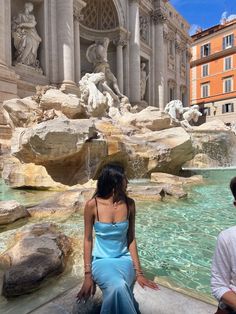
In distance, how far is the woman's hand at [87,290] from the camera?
1764mm

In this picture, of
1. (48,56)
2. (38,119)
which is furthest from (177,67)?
(38,119)

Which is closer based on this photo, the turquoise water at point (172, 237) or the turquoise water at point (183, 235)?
the turquoise water at point (172, 237)

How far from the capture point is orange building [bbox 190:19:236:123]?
3350 cm

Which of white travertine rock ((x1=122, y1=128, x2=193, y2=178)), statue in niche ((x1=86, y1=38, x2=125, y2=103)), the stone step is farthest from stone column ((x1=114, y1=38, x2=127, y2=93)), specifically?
white travertine rock ((x1=122, y1=128, x2=193, y2=178))

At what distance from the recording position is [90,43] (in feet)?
63.9

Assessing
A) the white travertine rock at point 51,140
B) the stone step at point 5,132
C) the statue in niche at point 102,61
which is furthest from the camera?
the statue in niche at point 102,61

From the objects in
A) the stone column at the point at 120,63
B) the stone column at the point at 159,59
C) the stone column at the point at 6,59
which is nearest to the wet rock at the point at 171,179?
the stone column at the point at 6,59

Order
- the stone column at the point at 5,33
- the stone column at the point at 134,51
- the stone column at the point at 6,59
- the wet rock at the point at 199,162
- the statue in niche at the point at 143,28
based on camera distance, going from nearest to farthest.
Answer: the stone column at the point at 6,59 < the stone column at the point at 5,33 < the wet rock at the point at 199,162 < the stone column at the point at 134,51 < the statue in niche at the point at 143,28

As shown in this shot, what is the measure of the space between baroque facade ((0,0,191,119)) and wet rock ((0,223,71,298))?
1006 centimetres

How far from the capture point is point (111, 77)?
1812cm

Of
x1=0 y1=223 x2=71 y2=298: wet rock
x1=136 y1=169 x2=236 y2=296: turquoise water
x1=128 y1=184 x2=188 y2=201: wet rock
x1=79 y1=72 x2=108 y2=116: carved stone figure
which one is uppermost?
x1=79 y1=72 x2=108 y2=116: carved stone figure

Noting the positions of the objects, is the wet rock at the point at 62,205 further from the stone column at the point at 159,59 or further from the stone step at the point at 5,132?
the stone column at the point at 159,59

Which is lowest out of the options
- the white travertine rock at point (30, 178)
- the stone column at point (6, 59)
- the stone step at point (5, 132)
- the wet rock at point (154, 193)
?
the wet rock at point (154, 193)

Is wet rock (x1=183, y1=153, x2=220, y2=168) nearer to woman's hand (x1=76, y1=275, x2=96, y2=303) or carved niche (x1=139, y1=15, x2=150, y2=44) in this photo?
woman's hand (x1=76, y1=275, x2=96, y2=303)
